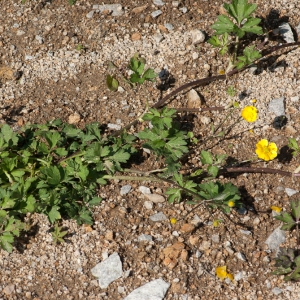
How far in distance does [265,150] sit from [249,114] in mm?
345

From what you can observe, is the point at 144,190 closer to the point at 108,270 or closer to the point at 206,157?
the point at 206,157

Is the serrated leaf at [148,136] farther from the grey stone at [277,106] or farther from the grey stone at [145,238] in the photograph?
the grey stone at [277,106]

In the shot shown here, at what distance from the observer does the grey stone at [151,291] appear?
3.71 m

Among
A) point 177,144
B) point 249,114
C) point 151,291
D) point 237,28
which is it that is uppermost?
point 237,28

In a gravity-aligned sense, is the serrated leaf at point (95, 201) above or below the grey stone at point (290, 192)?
above

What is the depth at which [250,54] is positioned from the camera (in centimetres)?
446

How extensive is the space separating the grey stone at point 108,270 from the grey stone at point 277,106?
1.96 m

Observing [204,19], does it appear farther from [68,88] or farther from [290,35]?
[68,88]

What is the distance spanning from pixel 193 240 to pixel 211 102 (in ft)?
4.54

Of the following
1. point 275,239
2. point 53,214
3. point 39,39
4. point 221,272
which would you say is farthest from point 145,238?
point 39,39

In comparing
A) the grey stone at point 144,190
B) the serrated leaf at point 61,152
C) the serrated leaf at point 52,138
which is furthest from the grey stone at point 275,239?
the serrated leaf at point 52,138

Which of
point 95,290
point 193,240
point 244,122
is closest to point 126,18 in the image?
point 244,122

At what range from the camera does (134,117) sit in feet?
15.0

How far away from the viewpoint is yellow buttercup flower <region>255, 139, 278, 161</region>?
13.4 ft
